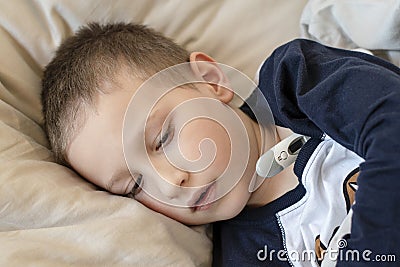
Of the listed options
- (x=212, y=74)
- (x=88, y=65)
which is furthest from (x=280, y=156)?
(x=88, y=65)

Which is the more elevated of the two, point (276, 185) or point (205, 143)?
point (205, 143)

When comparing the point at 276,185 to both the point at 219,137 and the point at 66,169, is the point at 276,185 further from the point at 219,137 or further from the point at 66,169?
the point at 66,169

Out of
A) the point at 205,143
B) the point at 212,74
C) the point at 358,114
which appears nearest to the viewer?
the point at 358,114

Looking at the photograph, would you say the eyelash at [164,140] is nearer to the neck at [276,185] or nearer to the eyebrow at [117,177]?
the eyebrow at [117,177]

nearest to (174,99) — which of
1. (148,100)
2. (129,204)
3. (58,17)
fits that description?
(148,100)

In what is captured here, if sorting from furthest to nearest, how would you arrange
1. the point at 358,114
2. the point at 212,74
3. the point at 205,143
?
1. the point at 212,74
2. the point at 205,143
3. the point at 358,114

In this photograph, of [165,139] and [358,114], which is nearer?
[358,114]

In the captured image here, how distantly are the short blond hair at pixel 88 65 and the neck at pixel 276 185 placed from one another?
0.21 metres

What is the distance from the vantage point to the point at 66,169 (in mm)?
967

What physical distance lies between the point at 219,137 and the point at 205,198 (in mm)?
98

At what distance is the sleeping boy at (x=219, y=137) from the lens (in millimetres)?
875

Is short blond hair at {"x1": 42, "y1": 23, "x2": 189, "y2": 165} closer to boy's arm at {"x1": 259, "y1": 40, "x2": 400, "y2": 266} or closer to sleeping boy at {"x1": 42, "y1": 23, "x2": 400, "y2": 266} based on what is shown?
sleeping boy at {"x1": 42, "y1": 23, "x2": 400, "y2": 266}

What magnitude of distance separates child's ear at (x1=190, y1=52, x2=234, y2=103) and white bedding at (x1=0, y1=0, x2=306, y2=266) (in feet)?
0.32

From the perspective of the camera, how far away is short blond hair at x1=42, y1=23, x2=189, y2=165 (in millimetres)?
938
